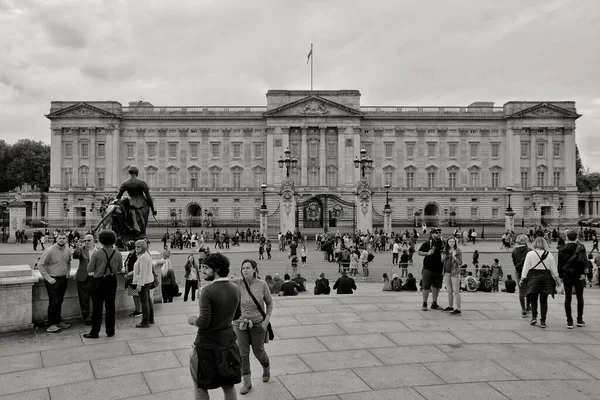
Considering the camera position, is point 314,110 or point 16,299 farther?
point 314,110

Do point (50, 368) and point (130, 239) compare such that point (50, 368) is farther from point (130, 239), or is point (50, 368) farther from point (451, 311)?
point (451, 311)

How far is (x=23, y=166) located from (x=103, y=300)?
318 feet

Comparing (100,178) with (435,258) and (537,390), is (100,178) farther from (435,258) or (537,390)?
(537,390)

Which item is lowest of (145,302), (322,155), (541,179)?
(145,302)

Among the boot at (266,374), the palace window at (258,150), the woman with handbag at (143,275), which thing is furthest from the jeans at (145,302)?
the palace window at (258,150)

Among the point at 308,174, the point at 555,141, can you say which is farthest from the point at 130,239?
the point at 555,141

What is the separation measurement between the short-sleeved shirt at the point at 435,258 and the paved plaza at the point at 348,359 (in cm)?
98

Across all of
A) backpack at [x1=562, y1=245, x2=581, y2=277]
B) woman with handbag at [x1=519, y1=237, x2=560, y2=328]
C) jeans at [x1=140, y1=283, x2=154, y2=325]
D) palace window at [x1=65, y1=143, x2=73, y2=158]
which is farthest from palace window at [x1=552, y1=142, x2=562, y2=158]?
jeans at [x1=140, y1=283, x2=154, y2=325]

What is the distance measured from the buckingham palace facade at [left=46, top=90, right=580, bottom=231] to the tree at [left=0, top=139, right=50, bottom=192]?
1307 inches

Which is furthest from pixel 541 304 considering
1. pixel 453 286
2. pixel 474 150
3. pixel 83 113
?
pixel 83 113

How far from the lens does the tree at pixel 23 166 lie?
92250mm

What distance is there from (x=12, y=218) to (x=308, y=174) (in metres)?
33.9

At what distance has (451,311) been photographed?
1072 centimetres

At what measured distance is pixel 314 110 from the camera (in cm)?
6456
